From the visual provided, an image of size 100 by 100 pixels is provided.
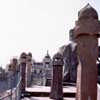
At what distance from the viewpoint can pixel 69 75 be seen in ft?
61.7

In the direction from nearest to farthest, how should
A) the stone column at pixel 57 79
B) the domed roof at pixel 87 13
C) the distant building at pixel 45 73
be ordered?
the domed roof at pixel 87 13
the stone column at pixel 57 79
the distant building at pixel 45 73

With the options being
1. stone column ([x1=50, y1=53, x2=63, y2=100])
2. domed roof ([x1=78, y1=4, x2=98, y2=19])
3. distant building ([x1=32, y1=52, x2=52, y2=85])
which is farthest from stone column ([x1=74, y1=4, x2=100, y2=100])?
distant building ([x1=32, y1=52, x2=52, y2=85])

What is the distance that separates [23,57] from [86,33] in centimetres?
844

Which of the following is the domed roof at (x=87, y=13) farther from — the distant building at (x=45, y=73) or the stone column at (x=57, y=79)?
the distant building at (x=45, y=73)

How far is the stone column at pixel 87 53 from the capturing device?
277cm

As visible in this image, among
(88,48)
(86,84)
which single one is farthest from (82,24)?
(86,84)

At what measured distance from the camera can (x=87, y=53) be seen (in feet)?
9.36

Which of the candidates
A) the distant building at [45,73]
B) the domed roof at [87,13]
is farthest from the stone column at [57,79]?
the distant building at [45,73]

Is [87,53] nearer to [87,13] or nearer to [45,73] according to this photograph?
[87,13]

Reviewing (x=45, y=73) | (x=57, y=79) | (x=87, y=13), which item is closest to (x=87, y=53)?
(x=87, y=13)

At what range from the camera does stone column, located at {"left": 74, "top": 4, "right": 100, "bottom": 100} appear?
277cm

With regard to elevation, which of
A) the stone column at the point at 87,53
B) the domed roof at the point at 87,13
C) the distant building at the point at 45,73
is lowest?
the distant building at the point at 45,73

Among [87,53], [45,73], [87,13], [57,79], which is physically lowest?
[45,73]

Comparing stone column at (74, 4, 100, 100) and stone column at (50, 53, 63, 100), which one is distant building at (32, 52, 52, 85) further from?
stone column at (74, 4, 100, 100)
